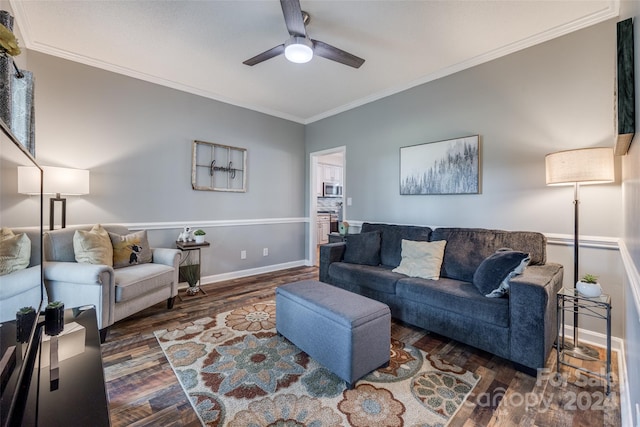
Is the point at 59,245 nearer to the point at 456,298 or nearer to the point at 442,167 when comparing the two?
the point at 456,298

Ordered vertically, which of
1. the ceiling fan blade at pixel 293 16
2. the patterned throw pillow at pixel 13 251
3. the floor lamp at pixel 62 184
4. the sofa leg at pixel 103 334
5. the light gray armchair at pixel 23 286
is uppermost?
the ceiling fan blade at pixel 293 16

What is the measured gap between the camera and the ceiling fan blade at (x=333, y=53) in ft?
7.55

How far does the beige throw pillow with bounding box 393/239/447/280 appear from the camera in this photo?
8.63 feet

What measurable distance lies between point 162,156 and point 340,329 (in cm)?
309

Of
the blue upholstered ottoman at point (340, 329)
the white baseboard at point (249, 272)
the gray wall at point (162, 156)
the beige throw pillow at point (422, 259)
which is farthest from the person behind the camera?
the white baseboard at point (249, 272)

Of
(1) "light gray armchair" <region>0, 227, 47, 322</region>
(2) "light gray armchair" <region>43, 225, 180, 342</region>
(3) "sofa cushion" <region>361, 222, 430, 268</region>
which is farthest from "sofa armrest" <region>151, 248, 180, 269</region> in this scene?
(3) "sofa cushion" <region>361, 222, 430, 268</region>

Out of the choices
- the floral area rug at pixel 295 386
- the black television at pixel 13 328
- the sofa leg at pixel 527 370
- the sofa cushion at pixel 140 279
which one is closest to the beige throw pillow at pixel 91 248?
the sofa cushion at pixel 140 279

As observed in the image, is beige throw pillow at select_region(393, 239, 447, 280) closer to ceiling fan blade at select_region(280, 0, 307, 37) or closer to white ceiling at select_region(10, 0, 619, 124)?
white ceiling at select_region(10, 0, 619, 124)

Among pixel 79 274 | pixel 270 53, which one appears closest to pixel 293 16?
pixel 270 53

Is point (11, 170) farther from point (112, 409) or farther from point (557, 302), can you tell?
point (557, 302)

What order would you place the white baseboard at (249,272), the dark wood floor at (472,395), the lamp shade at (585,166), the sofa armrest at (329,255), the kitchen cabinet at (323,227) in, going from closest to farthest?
the dark wood floor at (472,395)
the lamp shade at (585,166)
the sofa armrest at (329,255)
the white baseboard at (249,272)
the kitchen cabinet at (323,227)

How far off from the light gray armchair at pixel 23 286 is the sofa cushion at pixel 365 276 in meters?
2.37

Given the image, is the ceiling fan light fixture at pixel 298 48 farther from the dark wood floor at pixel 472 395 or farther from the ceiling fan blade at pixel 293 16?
the dark wood floor at pixel 472 395

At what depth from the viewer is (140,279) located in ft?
8.28
